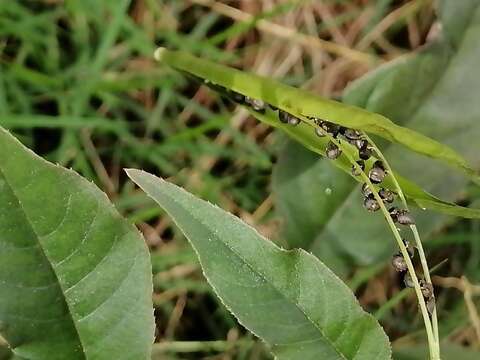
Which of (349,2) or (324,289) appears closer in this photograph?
(324,289)

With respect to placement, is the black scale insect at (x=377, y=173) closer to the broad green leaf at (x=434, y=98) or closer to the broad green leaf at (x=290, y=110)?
the broad green leaf at (x=290, y=110)

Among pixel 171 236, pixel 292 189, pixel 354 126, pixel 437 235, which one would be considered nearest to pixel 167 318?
pixel 171 236

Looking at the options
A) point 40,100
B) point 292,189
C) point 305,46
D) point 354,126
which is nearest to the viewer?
point 354,126

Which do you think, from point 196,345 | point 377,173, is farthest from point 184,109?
point 377,173

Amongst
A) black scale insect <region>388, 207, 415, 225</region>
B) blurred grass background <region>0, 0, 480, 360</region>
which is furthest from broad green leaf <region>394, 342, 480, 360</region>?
black scale insect <region>388, 207, 415, 225</region>

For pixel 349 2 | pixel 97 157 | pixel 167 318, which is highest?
pixel 349 2

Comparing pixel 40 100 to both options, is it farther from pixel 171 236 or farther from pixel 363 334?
pixel 363 334
